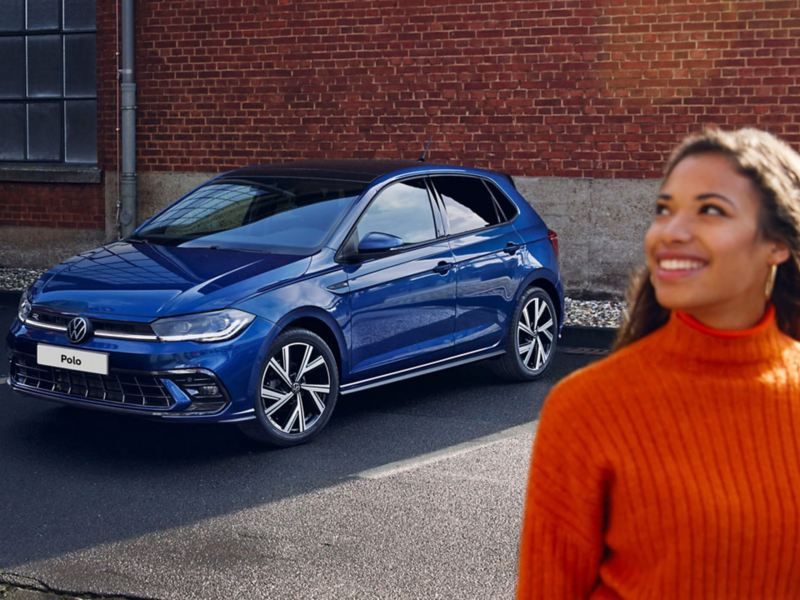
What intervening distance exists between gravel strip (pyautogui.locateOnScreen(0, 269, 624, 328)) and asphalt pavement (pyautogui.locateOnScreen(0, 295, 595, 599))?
3.38m

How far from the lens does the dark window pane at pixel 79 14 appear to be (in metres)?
16.1

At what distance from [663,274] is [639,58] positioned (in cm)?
1155

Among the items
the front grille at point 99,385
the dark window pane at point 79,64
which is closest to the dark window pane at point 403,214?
the front grille at point 99,385

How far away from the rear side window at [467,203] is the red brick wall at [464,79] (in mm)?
4340

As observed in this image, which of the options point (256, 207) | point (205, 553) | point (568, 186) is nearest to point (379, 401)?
point (256, 207)

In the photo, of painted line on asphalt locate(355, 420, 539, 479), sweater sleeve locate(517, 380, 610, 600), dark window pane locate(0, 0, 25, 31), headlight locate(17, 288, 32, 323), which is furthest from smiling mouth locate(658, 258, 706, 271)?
dark window pane locate(0, 0, 25, 31)

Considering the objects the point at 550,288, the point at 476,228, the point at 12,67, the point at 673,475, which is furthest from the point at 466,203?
the point at 12,67

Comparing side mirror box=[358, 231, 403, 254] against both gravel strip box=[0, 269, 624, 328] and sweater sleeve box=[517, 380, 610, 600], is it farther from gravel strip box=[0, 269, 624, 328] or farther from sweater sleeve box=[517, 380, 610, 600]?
sweater sleeve box=[517, 380, 610, 600]

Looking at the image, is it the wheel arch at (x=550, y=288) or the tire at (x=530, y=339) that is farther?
the wheel arch at (x=550, y=288)

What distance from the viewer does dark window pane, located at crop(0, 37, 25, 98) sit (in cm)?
1666

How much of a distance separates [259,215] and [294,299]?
44.2 inches

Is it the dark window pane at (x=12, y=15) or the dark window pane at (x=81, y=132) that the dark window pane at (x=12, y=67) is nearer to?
the dark window pane at (x=12, y=15)

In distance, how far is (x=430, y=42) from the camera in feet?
46.4

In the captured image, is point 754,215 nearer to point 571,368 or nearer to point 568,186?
point 571,368
